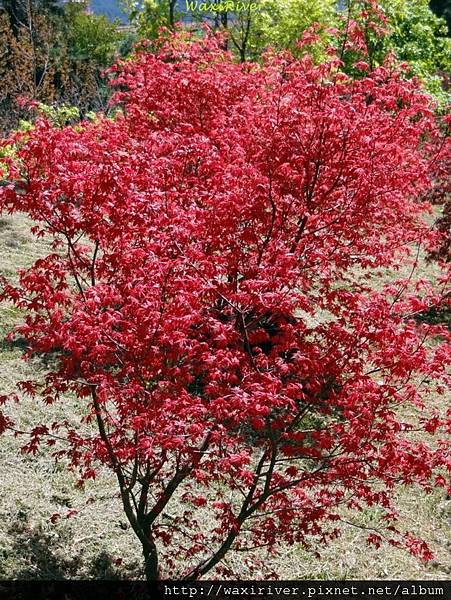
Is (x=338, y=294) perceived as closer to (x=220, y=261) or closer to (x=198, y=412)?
(x=220, y=261)

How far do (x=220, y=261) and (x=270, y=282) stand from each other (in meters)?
0.74

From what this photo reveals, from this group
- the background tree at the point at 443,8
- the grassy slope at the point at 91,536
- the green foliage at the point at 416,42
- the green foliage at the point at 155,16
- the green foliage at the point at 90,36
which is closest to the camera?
→ the grassy slope at the point at 91,536

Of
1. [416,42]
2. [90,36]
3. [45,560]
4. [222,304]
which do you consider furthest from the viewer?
[90,36]

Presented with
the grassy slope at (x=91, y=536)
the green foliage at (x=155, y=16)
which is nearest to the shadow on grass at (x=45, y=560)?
the grassy slope at (x=91, y=536)

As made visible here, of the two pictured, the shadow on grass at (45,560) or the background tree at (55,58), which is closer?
the shadow on grass at (45,560)

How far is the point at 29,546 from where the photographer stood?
6.44 meters

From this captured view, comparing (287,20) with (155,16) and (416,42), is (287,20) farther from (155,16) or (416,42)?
(416,42)

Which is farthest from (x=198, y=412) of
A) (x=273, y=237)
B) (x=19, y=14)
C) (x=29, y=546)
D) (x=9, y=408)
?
(x=19, y=14)

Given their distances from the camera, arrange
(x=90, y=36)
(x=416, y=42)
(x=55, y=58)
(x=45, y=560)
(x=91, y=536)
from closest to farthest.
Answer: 1. (x=45, y=560)
2. (x=91, y=536)
3. (x=416, y=42)
4. (x=55, y=58)
5. (x=90, y=36)

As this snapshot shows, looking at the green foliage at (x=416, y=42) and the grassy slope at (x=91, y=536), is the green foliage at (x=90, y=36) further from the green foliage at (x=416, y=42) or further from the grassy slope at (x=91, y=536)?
the grassy slope at (x=91, y=536)

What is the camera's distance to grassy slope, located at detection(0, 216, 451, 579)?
6359mm

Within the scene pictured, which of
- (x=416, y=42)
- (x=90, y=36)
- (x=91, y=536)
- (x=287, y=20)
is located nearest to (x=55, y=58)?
(x=90, y=36)

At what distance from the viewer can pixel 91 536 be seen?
6.74 meters

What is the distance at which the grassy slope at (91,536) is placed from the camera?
6.36 meters
